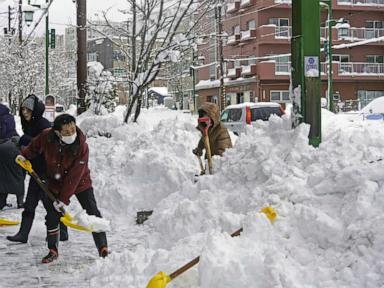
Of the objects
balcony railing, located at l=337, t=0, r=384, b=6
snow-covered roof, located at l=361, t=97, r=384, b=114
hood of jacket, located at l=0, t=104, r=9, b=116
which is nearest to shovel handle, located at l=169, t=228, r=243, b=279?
hood of jacket, located at l=0, t=104, r=9, b=116

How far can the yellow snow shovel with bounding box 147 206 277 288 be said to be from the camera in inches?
151

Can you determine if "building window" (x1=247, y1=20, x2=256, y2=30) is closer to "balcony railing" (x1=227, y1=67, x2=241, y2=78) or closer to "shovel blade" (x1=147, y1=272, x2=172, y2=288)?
"balcony railing" (x1=227, y1=67, x2=241, y2=78)

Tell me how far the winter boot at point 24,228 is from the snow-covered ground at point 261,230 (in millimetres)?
99

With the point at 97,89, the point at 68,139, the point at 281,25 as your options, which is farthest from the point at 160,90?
the point at 68,139

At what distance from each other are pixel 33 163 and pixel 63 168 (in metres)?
0.85

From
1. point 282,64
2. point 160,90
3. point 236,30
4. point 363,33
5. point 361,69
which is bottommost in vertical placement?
point 361,69

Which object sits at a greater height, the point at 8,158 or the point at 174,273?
the point at 8,158

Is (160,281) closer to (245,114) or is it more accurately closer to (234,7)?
(245,114)

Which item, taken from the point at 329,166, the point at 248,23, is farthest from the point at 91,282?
the point at 248,23

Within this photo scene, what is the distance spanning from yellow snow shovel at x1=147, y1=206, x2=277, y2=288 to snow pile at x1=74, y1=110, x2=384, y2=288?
2.3 inches

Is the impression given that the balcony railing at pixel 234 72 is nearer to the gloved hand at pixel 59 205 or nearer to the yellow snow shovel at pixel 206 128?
the yellow snow shovel at pixel 206 128

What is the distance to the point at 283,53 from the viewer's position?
38781mm

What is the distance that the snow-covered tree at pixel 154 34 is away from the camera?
38.1 ft

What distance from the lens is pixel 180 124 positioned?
388 inches
